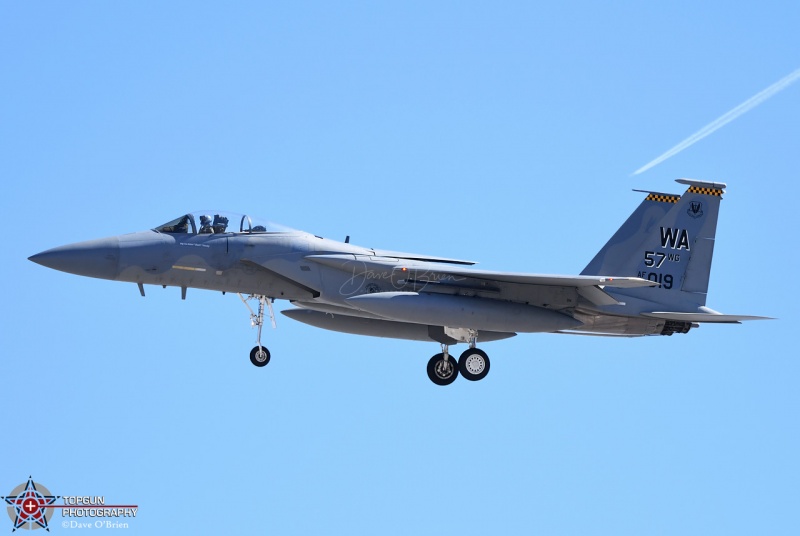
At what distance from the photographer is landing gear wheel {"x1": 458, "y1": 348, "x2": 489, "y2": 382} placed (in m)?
25.7

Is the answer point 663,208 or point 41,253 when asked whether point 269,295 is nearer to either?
point 41,253

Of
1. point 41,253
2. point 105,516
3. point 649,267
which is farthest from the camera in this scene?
point 649,267

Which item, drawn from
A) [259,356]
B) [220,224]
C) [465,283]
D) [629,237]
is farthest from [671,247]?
[220,224]

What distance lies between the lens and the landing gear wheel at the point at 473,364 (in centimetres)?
2572

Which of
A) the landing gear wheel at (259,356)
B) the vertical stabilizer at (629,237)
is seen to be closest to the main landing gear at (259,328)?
the landing gear wheel at (259,356)

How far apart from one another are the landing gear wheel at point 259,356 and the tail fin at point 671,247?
5.69 metres

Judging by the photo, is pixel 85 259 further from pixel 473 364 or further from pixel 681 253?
pixel 681 253

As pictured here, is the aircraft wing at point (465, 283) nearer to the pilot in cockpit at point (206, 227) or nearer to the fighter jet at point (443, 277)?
the fighter jet at point (443, 277)

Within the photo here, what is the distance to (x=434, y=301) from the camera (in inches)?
971

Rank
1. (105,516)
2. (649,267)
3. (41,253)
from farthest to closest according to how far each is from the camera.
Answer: (649,267) → (41,253) → (105,516)

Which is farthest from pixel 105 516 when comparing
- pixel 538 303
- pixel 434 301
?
pixel 538 303

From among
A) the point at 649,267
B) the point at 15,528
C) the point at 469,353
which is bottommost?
the point at 15,528

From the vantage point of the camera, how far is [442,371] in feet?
85.5

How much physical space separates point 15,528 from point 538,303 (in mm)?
9150
